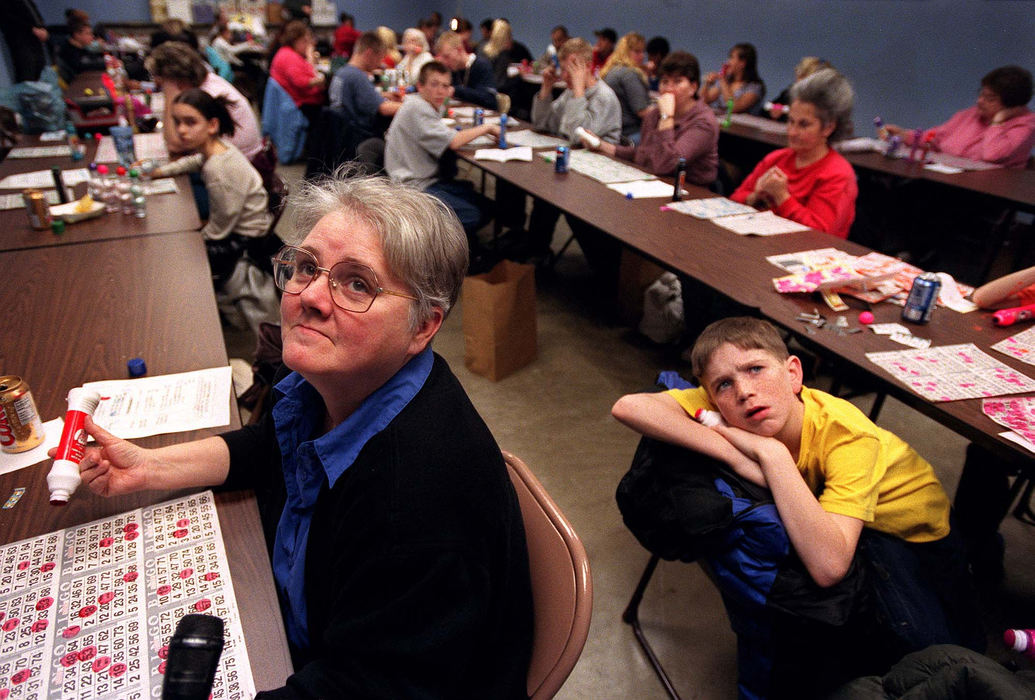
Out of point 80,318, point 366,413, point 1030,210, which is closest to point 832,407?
point 366,413

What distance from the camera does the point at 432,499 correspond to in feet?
2.80

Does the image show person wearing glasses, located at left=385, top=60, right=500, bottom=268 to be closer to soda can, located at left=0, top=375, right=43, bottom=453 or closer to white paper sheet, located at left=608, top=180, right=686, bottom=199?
white paper sheet, located at left=608, top=180, right=686, bottom=199

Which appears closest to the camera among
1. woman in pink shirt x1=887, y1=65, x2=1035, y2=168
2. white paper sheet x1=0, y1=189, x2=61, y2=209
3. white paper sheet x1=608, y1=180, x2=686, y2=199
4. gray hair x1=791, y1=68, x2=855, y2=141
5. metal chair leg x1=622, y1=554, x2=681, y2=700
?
metal chair leg x1=622, y1=554, x2=681, y2=700

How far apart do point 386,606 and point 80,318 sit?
1.43m

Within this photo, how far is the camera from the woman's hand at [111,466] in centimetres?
104

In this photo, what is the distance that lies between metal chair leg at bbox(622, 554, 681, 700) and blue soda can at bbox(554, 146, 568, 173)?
223 centimetres

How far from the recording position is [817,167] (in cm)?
272

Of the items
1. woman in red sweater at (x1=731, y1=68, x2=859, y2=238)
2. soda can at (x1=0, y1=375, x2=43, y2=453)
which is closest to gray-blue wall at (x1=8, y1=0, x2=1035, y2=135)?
woman in red sweater at (x1=731, y1=68, x2=859, y2=238)

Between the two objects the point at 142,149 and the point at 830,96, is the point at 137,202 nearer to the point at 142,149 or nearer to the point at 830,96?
the point at 142,149

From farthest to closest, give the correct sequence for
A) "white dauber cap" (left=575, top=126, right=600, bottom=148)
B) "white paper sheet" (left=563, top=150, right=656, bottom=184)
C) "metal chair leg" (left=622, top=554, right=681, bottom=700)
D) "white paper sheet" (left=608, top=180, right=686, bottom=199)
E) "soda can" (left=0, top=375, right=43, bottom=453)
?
"white dauber cap" (left=575, top=126, right=600, bottom=148)
"white paper sheet" (left=563, top=150, right=656, bottom=184)
"white paper sheet" (left=608, top=180, right=686, bottom=199)
"metal chair leg" (left=622, top=554, right=681, bottom=700)
"soda can" (left=0, top=375, right=43, bottom=453)

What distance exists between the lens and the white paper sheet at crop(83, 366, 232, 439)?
1281 mm

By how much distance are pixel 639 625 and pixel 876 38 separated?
616cm

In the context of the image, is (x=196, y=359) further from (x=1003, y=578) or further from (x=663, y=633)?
(x=1003, y=578)

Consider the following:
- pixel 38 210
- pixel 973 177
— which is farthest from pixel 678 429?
pixel 973 177
